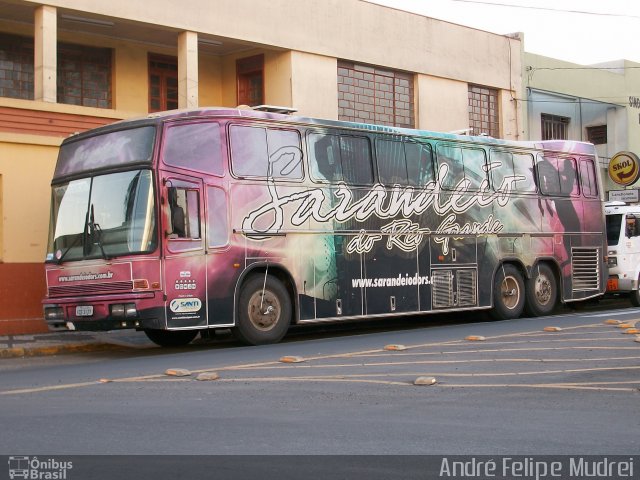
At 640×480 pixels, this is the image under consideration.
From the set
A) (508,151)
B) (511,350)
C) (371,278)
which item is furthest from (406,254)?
(511,350)

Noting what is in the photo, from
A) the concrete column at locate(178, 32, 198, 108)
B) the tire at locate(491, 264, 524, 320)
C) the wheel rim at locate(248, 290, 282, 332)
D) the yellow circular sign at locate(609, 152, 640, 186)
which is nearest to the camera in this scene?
the wheel rim at locate(248, 290, 282, 332)

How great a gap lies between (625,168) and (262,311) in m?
19.0

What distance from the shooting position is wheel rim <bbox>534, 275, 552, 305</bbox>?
2006 centimetres

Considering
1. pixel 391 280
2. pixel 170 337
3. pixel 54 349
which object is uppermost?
pixel 391 280

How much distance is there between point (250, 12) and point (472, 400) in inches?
607

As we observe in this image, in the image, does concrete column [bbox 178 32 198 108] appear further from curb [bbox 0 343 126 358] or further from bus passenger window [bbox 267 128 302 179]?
curb [bbox 0 343 126 358]

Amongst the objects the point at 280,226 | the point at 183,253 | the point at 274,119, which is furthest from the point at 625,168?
the point at 183,253

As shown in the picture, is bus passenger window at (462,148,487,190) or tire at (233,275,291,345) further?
bus passenger window at (462,148,487,190)

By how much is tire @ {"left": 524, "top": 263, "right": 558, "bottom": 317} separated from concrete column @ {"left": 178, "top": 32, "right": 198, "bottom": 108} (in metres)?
8.10

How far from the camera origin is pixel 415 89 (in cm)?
2656

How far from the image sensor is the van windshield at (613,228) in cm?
2292

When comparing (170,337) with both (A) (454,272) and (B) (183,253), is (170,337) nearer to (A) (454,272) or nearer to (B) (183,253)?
(B) (183,253)
